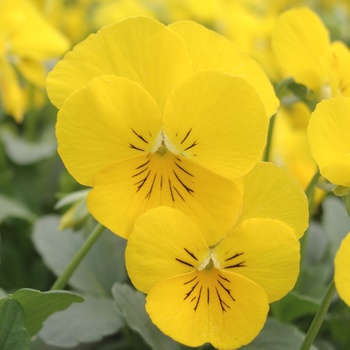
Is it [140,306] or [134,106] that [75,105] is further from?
[140,306]

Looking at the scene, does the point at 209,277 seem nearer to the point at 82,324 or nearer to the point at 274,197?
the point at 274,197

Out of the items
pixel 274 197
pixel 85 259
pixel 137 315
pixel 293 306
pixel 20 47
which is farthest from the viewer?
Answer: pixel 20 47

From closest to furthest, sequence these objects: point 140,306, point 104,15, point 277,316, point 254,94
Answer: point 254,94 < point 140,306 < point 277,316 < point 104,15

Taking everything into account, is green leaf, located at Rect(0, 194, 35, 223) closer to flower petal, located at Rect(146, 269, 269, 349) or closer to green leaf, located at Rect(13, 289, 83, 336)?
green leaf, located at Rect(13, 289, 83, 336)

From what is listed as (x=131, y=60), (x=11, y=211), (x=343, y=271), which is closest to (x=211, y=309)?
(x=343, y=271)

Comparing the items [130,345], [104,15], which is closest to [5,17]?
[130,345]

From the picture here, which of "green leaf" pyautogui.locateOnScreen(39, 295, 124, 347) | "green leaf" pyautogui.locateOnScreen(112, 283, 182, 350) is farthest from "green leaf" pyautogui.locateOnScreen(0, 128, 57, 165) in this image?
"green leaf" pyautogui.locateOnScreen(112, 283, 182, 350)
